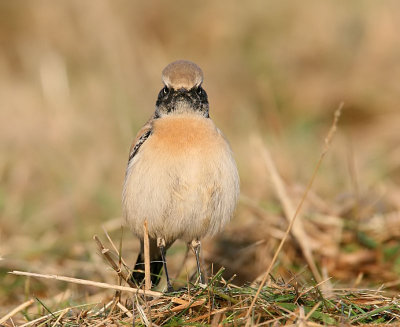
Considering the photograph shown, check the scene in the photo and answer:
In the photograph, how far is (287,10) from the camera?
13.6 metres

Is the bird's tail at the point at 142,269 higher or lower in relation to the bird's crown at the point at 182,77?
lower

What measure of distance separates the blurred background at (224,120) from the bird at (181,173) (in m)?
0.47

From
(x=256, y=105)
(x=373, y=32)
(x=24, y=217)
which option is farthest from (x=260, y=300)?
(x=373, y=32)

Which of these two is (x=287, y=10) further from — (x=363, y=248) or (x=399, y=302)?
(x=399, y=302)

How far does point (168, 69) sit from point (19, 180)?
450 cm

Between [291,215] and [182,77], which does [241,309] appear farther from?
[291,215]

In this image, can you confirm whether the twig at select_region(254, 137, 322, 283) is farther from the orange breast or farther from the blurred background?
the orange breast

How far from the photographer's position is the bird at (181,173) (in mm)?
4453

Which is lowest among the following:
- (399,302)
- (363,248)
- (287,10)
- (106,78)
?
(363,248)

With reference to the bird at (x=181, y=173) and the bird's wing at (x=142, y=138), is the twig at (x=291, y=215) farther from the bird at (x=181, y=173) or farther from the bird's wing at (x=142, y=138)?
the bird's wing at (x=142, y=138)

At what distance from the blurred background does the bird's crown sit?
1205 millimetres

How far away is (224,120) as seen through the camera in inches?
432

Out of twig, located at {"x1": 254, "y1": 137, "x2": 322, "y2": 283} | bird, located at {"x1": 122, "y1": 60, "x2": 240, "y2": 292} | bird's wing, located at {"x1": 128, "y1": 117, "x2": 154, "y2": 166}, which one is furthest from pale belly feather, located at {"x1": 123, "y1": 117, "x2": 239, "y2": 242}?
twig, located at {"x1": 254, "y1": 137, "x2": 322, "y2": 283}

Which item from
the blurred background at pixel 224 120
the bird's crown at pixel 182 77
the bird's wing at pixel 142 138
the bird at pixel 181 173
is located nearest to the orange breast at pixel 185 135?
the bird at pixel 181 173
